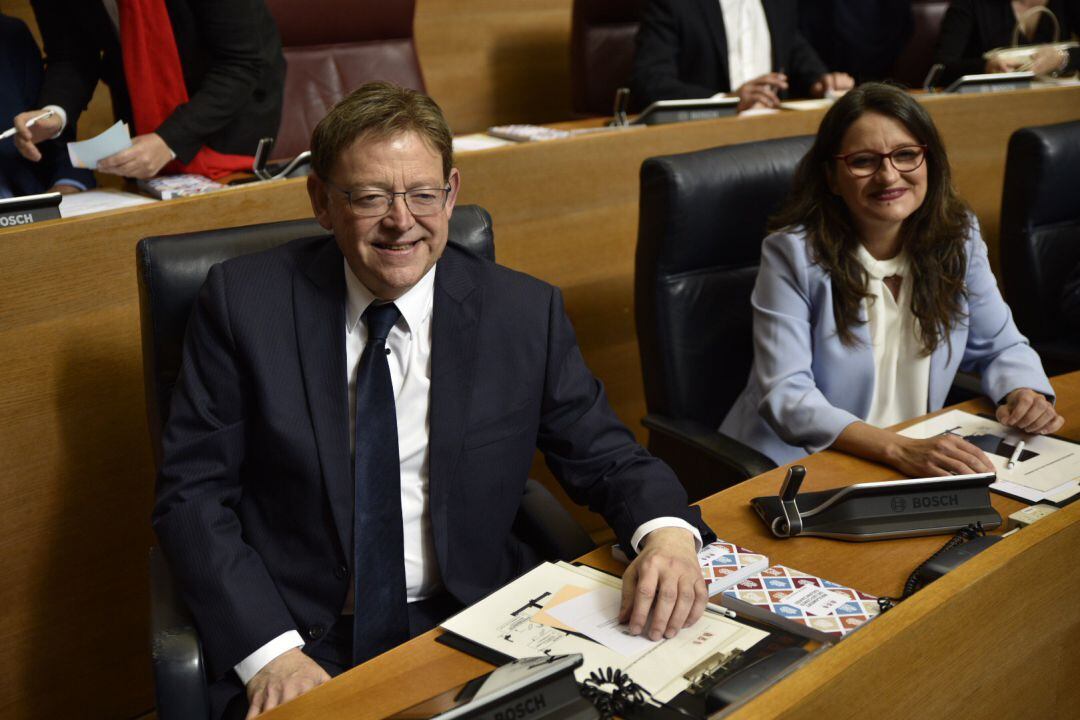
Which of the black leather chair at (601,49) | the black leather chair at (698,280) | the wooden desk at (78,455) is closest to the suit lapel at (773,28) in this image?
the black leather chair at (601,49)

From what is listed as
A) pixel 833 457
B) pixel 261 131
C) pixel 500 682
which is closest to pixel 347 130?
pixel 500 682

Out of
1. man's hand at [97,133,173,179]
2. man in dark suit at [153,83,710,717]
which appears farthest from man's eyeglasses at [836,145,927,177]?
man's hand at [97,133,173,179]

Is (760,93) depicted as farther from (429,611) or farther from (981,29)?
(429,611)

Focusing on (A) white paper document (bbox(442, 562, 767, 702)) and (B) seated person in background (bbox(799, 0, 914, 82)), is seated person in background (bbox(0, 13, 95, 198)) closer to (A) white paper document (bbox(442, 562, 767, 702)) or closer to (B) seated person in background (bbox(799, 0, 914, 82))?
(A) white paper document (bbox(442, 562, 767, 702))

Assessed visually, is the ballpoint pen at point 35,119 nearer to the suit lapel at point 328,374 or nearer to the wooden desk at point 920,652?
the suit lapel at point 328,374

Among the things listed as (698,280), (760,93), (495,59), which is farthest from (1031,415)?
(495,59)

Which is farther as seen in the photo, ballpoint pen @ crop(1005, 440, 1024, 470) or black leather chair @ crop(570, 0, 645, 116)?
black leather chair @ crop(570, 0, 645, 116)

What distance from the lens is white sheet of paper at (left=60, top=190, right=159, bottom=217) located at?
1982 mm

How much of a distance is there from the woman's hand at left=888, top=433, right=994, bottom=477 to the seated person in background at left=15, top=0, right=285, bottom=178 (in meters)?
1.61

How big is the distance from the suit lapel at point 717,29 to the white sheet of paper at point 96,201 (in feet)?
7.13

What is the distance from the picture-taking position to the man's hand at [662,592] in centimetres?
116

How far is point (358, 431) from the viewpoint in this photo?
1406 millimetres

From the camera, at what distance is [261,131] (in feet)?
8.52

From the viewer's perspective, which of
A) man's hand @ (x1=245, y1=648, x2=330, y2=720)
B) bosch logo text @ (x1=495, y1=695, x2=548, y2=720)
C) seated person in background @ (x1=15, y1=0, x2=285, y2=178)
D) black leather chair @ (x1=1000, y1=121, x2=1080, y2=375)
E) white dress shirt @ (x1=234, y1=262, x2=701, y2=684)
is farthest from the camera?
black leather chair @ (x1=1000, y1=121, x2=1080, y2=375)
